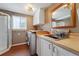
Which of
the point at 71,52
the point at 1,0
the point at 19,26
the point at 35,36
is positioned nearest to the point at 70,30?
the point at 71,52

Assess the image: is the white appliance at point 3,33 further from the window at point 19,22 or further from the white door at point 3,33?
the window at point 19,22

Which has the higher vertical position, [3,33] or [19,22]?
[19,22]

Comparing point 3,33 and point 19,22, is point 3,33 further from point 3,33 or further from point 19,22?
point 19,22

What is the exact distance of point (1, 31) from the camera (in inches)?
144

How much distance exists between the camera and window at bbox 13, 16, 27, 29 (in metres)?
4.47

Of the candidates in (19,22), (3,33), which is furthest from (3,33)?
(19,22)

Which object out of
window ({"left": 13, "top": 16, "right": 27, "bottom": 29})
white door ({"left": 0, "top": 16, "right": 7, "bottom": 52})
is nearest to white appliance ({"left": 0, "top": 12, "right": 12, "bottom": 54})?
white door ({"left": 0, "top": 16, "right": 7, "bottom": 52})

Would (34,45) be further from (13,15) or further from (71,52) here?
(71,52)

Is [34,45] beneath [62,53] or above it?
beneath

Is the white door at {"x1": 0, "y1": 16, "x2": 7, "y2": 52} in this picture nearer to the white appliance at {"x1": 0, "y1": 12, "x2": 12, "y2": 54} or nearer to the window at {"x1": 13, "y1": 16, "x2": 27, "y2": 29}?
the white appliance at {"x1": 0, "y1": 12, "x2": 12, "y2": 54}

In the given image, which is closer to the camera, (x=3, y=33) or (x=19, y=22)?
(x=3, y=33)

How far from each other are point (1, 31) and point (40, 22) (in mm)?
1403

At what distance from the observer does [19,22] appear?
14.8 ft

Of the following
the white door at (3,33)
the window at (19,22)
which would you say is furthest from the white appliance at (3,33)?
the window at (19,22)
